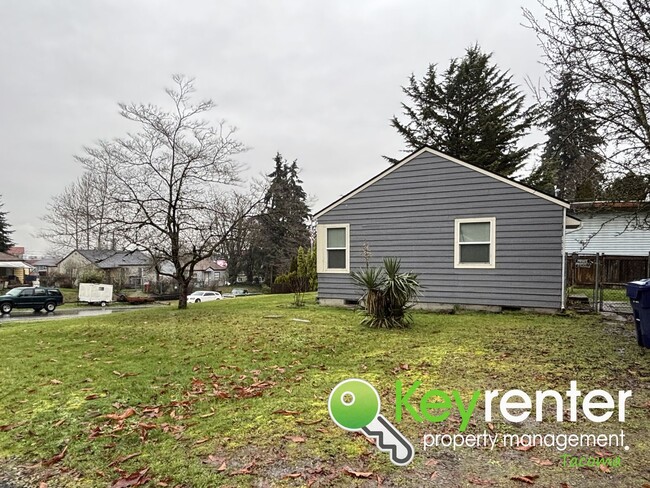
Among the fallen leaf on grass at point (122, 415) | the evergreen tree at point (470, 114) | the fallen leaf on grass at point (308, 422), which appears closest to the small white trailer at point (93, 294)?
the evergreen tree at point (470, 114)

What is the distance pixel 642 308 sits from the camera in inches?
222

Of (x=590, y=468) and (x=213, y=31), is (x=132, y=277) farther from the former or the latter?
(x=590, y=468)

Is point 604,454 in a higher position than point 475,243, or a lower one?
lower

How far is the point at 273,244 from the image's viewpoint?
33.3 metres

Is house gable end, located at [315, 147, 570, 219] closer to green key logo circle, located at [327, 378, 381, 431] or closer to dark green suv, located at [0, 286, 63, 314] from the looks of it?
green key logo circle, located at [327, 378, 381, 431]

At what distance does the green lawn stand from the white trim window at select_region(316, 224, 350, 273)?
404cm

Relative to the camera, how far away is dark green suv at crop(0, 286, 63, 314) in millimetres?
18578

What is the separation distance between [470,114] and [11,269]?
47407mm

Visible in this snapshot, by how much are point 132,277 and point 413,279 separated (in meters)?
35.0

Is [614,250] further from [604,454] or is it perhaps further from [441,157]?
[604,454]

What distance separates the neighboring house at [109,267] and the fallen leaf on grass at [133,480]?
30983 millimetres

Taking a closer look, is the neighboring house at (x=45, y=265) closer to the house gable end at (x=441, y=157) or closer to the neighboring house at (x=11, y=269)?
the neighboring house at (x=11, y=269)

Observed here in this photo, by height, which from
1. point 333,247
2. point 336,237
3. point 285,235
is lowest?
point 333,247

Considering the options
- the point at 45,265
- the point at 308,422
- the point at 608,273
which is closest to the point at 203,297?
the point at 608,273
